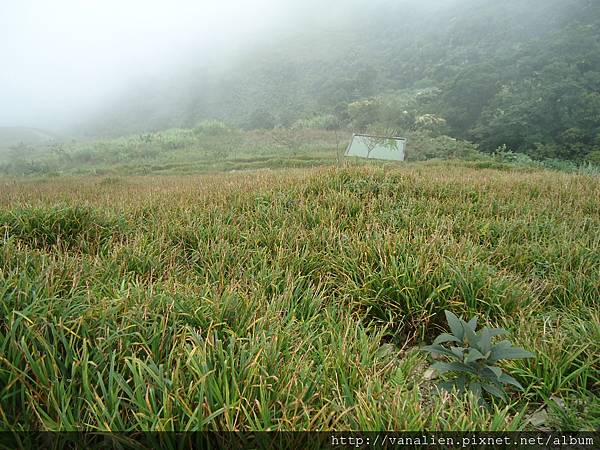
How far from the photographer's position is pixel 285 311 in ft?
7.34

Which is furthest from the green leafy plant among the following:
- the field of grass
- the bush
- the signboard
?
the bush

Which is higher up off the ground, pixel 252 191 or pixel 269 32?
pixel 269 32

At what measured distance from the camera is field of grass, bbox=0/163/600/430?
1398 mm

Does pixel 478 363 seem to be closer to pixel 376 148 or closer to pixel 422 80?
pixel 376 148

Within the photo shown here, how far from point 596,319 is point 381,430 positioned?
6.42 feet

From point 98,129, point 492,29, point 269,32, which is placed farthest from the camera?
point 269,32

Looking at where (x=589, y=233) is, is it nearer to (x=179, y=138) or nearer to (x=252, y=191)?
(x=252, y=191)

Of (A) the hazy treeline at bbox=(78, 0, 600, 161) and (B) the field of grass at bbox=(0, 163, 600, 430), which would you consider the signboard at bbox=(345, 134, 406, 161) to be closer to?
(A) the hazy treeline at bbox=(78, 0, 600, 161)

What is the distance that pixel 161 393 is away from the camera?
1.44m

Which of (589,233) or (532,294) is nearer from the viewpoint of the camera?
(532,294)

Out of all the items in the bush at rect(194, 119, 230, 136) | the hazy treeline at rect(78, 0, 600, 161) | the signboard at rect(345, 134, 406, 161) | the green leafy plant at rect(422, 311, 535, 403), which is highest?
the hazy treeline at rect(78, 0, 600, 161)

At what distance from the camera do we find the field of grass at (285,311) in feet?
4.59

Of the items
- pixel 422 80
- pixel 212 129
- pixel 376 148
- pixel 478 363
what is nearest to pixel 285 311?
pixel 478 363

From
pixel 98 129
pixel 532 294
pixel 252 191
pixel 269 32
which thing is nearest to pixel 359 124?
pixel 252 191
